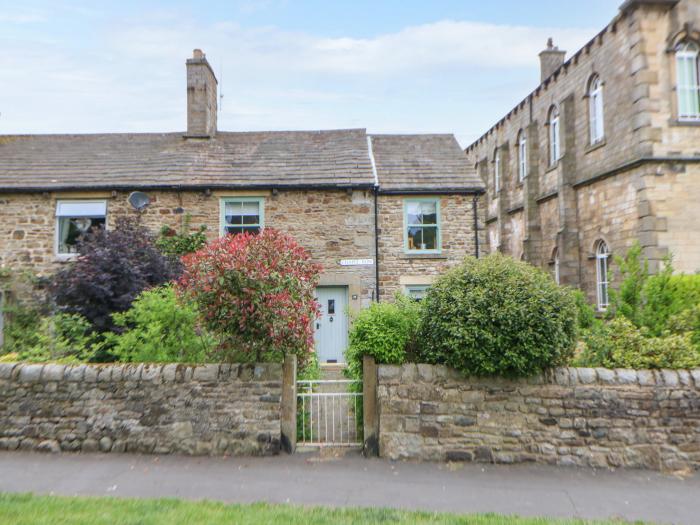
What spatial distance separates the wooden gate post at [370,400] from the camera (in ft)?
25.3

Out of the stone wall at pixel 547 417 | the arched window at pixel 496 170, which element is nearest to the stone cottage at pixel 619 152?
the arched window at pixel 496 170

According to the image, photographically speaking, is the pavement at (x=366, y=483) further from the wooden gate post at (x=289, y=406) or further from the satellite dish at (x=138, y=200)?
the satellite dish at (x=138, y=200)

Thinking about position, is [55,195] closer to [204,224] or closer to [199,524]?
[204,224]

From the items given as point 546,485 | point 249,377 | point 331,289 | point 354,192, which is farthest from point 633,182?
point 249,377

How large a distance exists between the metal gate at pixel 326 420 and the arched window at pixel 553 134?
58.8ft

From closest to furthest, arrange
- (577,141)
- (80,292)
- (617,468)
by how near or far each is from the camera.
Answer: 1. (617,468)
2. (80,292)
3. (577,141)

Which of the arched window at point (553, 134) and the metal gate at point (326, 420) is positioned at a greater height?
the arched window at point (553, 134)

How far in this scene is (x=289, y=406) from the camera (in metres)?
7.84

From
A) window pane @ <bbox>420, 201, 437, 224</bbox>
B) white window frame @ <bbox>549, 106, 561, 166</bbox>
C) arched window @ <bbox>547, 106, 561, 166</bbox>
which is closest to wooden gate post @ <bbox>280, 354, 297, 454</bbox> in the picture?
window pane @ <bbox>420, 201, 437, 224</bbox>

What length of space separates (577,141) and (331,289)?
11.6 metres

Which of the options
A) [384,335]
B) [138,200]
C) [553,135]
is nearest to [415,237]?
[138,200]

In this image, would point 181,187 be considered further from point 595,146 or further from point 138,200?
point 595,146

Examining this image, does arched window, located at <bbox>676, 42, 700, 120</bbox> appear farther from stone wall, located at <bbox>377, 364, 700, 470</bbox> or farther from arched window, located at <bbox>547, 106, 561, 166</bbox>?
stone wall, located at <bbox>377, 364, 700, 470</bbox>

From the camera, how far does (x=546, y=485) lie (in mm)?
6676
